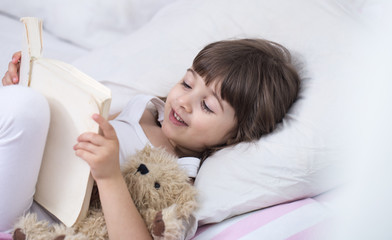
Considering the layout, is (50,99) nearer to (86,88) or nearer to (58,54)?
(86,88)

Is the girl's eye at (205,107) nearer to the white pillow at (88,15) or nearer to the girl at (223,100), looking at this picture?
the girl at (223,100)

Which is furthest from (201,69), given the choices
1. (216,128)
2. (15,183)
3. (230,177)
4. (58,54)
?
(58,54)

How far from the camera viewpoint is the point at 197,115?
0.84 meters

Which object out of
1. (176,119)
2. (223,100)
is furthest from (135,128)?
(223,100)

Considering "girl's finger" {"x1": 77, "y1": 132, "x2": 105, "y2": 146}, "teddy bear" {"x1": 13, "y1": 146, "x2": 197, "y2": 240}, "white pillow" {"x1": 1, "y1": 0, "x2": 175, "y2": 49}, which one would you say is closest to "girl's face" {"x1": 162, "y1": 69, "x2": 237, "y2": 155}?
"teddy bear" {"x1": 13, "y1": 146, "x2": 197, "y2": 240}

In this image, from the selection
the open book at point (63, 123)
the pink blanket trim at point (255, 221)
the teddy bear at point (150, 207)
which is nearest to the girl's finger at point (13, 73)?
the open book at point (63, 123)

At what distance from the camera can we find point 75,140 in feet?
2.11

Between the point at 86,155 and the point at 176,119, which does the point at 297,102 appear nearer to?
the point at 176,119

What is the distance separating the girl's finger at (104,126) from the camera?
58cm

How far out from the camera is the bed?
2.45 feet

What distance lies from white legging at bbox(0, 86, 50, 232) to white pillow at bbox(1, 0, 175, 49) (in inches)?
30.5

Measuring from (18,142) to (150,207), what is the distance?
0.77 feet

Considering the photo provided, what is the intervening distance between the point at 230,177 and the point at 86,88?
1.08 feet

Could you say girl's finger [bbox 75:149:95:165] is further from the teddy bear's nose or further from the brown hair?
the brown hair
